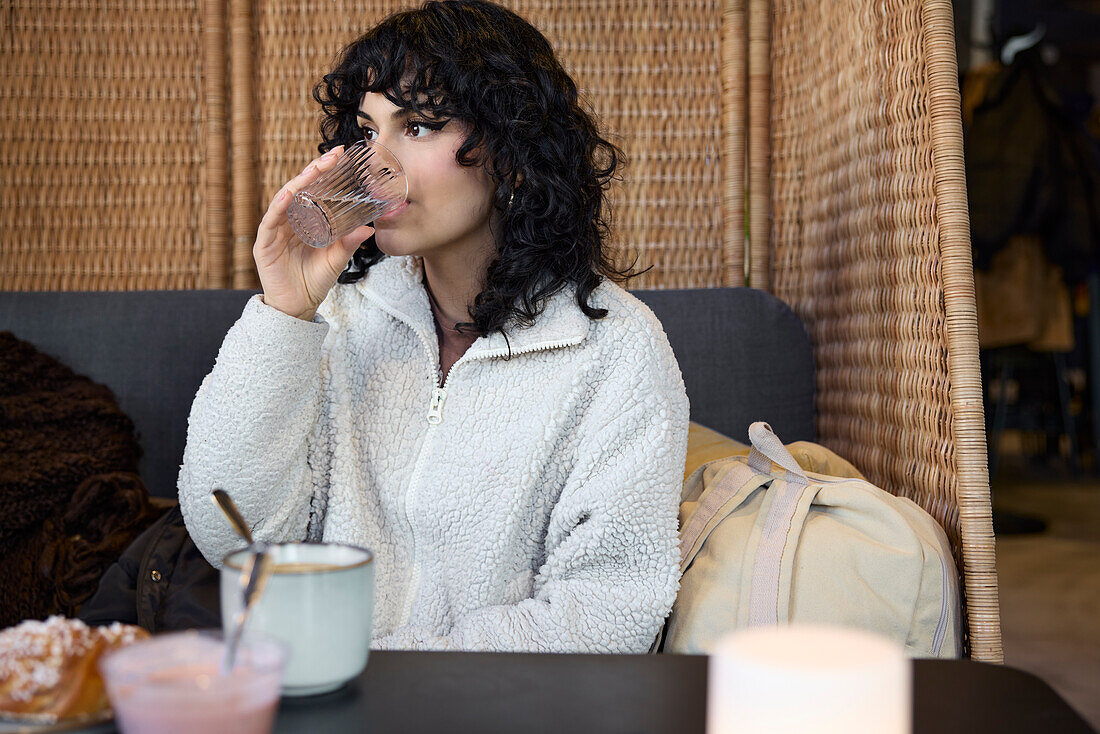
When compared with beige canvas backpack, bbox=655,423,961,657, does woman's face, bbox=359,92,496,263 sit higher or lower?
higher

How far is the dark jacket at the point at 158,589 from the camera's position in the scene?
3.35 feet

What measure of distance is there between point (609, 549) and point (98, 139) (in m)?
1.31

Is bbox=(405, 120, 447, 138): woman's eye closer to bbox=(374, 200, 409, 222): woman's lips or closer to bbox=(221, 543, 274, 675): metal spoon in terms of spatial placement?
bbox=(374, 200, 409, 222): woman's lips

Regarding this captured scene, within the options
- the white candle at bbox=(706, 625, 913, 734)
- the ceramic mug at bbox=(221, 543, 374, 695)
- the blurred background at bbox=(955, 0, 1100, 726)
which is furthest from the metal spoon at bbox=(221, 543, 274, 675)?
the blurred background at bbox=(955, 0, 1100, 726)

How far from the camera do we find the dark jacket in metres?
1.02

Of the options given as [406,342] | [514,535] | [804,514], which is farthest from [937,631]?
[406,342]

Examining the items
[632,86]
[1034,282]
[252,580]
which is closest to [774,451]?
[252,580]

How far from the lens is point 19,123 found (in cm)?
172

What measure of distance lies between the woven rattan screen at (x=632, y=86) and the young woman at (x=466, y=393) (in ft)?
1.86

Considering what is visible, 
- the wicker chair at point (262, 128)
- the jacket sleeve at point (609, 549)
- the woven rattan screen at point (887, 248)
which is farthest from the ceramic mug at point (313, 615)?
the wicker chair at point (262, 128)

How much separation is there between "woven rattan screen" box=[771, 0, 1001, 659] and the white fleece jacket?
0.32m

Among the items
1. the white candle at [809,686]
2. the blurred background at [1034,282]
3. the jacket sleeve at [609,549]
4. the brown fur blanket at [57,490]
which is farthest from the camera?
the blurred background at [1034,282]

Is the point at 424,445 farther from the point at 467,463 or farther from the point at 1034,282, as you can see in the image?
the point at 1034,282

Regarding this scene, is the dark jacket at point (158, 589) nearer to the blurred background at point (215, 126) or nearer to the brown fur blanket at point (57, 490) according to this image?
the brown fur blanket at point (57, 490)
